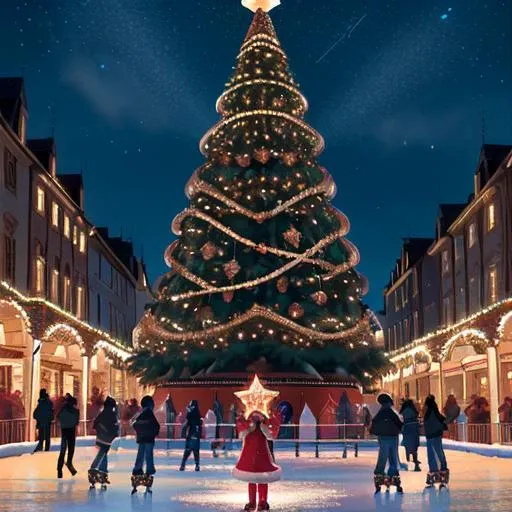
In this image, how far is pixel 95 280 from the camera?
5153cm

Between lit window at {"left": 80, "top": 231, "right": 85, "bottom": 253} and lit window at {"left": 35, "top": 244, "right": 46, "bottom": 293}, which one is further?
lit window at {"left": 80, "top": 231, "right": 85, "bottom": 253}

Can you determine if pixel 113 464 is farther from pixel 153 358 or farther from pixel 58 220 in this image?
pixel 58 220

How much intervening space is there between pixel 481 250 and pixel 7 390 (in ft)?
64.0

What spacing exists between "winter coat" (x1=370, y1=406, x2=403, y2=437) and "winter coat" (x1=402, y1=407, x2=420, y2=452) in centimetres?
736

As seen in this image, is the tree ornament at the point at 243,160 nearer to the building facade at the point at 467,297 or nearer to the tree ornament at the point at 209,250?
the tree ornament at the point at 209,250

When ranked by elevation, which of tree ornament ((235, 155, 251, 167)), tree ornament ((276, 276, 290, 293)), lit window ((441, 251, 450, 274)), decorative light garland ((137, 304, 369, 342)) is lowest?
decorative light garland ((137, 304, 369, 342))

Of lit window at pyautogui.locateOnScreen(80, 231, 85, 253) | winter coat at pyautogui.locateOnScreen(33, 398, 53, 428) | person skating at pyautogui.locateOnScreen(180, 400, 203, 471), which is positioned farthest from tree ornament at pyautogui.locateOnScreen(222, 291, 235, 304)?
lit window at pyautogui.locateOnScreen(80, 231, 85, 253)

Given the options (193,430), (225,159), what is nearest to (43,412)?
(193,430)

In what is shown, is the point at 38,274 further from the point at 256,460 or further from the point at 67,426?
the point at 256,460

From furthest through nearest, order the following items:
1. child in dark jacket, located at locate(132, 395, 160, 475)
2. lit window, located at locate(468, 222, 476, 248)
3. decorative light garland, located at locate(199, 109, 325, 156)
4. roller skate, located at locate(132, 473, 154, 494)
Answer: lit window, located at locate(468, 222, 476, 248) → decorative light garland, located at locate(199, 109, 325, 156) → child in dark jacket, located at locate(132, 395, 160, 475) → roller skate, located at locate(132, 473, 154, 494)

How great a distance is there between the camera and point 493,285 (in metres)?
37.2

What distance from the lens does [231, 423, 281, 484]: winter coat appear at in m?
12.8

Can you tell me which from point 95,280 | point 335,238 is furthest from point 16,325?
point 95,280

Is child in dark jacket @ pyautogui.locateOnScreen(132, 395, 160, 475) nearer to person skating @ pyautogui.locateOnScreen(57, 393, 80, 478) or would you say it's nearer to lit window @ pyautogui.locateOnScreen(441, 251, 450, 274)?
person skating @ pyautogui.locateOnScreen(57, 393, 80, 478)
